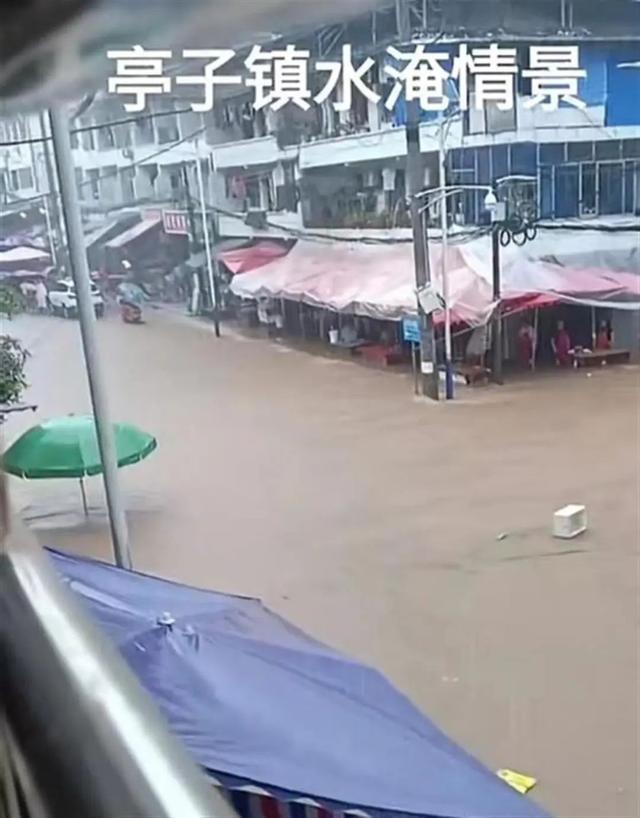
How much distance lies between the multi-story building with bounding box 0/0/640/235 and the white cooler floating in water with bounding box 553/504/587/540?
28.1 inches

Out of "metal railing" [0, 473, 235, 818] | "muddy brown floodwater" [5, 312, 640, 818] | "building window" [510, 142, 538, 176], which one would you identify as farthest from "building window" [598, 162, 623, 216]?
"metal railing" [0, 473, 235, 818]

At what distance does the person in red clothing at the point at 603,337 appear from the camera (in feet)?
7.64

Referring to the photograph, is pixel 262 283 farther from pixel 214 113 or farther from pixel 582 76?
pixel 582 76

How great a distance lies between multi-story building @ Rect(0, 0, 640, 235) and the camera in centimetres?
185

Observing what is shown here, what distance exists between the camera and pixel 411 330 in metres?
2.32

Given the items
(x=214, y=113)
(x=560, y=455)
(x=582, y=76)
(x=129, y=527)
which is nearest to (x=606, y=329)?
(x=560, y=455)

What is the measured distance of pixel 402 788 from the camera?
3.62 ft

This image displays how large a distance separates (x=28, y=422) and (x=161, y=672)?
1127mm

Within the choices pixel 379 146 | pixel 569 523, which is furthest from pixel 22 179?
pixel 569 523

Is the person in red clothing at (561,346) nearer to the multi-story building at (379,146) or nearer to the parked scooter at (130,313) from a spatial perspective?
the multi-story building at (379,146)

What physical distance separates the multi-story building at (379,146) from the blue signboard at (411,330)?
25cm

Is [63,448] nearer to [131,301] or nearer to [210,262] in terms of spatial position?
[131,301]

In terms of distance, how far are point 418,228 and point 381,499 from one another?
2.24 ft

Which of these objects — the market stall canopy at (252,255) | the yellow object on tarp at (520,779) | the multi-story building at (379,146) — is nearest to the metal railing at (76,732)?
the yellow object on tarp at (520,779)
